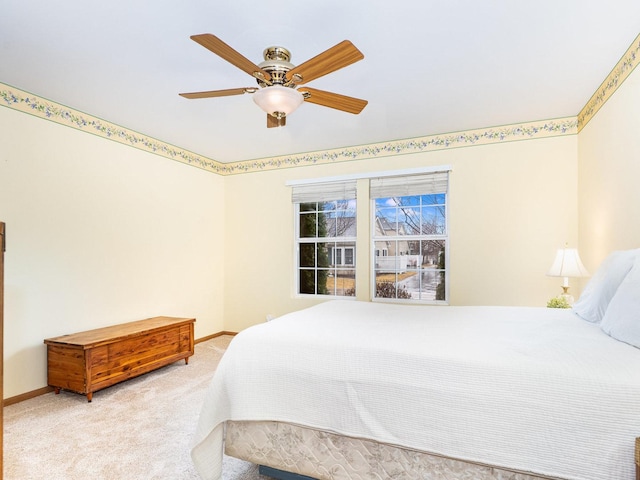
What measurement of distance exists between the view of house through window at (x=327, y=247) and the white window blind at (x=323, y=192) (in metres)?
0.12

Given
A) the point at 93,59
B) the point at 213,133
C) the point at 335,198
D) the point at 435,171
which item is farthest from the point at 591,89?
the point at 93,59

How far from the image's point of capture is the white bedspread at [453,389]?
121 cm

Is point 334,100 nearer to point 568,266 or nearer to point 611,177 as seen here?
point 611,177

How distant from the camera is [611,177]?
2639mm

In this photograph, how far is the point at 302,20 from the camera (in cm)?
200

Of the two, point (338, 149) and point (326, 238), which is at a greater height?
point (338, 149)

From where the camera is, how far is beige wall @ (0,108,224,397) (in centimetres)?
285

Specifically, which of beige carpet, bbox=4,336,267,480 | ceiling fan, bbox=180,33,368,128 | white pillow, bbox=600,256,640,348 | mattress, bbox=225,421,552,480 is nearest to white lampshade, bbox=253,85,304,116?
ceiling fan, bbox=180,33,368,128

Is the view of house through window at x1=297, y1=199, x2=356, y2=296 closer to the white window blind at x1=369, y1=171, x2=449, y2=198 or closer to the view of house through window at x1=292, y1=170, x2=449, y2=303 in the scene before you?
the view of house through window at x1=292, y1=170, x2=449, y2=303

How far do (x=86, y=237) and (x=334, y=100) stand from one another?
2685 millimetres

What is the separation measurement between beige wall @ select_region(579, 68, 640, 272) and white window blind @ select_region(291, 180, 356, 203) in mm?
2317

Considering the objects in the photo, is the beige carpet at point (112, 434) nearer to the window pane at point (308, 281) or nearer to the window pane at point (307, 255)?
the window pane at point (308, 281)

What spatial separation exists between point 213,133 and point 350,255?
7.03ft

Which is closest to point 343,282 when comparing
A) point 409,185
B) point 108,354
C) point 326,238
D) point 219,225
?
point 326,238
